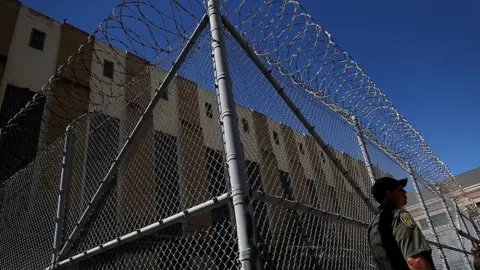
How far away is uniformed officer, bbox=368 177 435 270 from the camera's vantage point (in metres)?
2.06

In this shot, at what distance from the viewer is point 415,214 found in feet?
35.6

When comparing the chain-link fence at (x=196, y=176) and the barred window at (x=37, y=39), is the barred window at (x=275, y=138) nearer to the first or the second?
the chain-link fence at (x=196, y=176)

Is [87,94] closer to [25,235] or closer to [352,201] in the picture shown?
[25,235]

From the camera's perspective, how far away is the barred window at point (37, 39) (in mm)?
11729

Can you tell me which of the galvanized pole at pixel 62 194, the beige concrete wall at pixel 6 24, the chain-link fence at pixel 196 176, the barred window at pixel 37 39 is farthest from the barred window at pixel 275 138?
the barred window at pixel 37 39

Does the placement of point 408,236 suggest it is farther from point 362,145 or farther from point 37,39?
point 37,39

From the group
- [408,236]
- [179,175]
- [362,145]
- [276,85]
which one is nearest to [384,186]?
[408,236]

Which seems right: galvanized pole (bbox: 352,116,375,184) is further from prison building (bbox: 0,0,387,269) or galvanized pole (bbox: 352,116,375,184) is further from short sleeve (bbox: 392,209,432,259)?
short sleeve (bbox: 392,209,432,259)

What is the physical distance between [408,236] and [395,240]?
15 cm

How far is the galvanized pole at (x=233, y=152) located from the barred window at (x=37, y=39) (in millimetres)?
11258

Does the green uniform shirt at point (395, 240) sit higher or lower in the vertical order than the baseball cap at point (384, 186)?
lower

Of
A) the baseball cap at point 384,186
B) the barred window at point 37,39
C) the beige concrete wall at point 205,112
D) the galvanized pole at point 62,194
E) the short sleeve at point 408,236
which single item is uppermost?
the barred window at point 37,39

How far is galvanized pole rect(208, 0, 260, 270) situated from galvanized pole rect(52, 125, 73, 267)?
2.34 metres

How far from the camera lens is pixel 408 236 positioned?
7.03 ft
